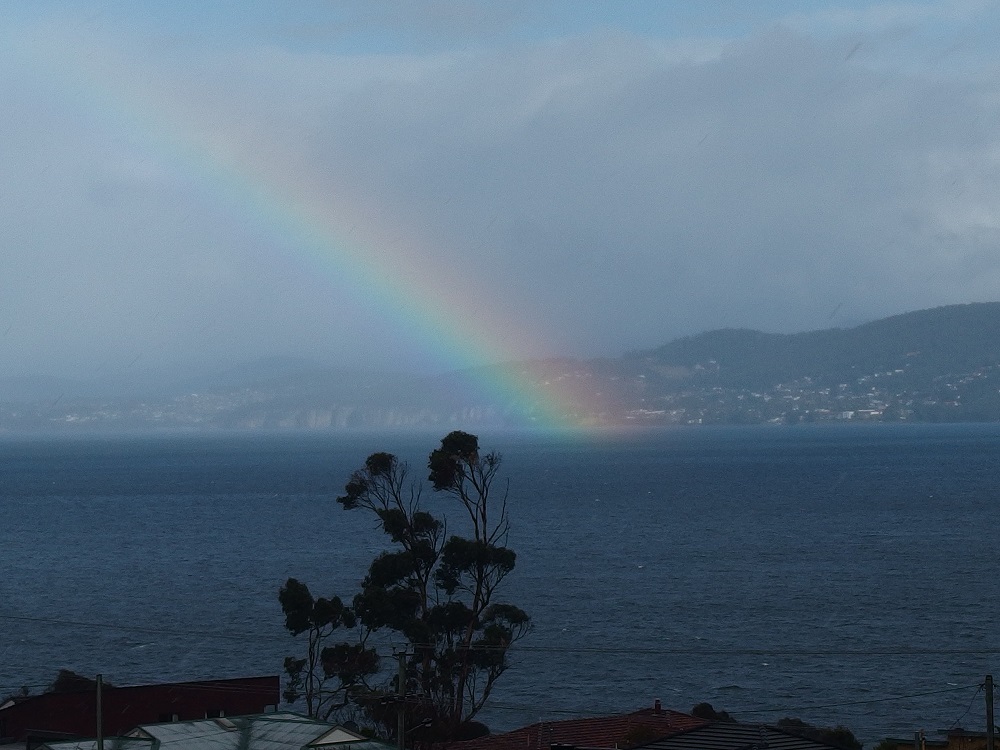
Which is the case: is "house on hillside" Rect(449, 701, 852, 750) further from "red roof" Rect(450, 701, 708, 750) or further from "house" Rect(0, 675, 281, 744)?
"house" Rect(0, 675, 281, 744)

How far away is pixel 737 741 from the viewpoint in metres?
21.0

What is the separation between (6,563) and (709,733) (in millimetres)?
77107

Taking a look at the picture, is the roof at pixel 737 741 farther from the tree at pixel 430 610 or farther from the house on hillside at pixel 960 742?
the tree at pixel 430 610

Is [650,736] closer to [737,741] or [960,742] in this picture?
[737,741]

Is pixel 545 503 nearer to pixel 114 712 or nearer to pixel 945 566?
pixel 945 566

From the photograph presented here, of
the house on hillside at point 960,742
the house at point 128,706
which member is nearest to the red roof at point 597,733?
the house on hillside at point 960,742

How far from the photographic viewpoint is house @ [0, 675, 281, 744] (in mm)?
29547

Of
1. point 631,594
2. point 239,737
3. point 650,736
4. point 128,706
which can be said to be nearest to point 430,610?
point 128,706

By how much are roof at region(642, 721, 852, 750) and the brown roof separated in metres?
3.51

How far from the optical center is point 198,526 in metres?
115

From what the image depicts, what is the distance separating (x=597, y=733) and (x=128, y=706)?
11073mm

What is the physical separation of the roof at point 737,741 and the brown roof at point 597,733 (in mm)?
3509

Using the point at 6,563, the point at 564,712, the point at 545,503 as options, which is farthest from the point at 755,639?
the point at 545,503

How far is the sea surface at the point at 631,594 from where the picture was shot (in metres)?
46.8
